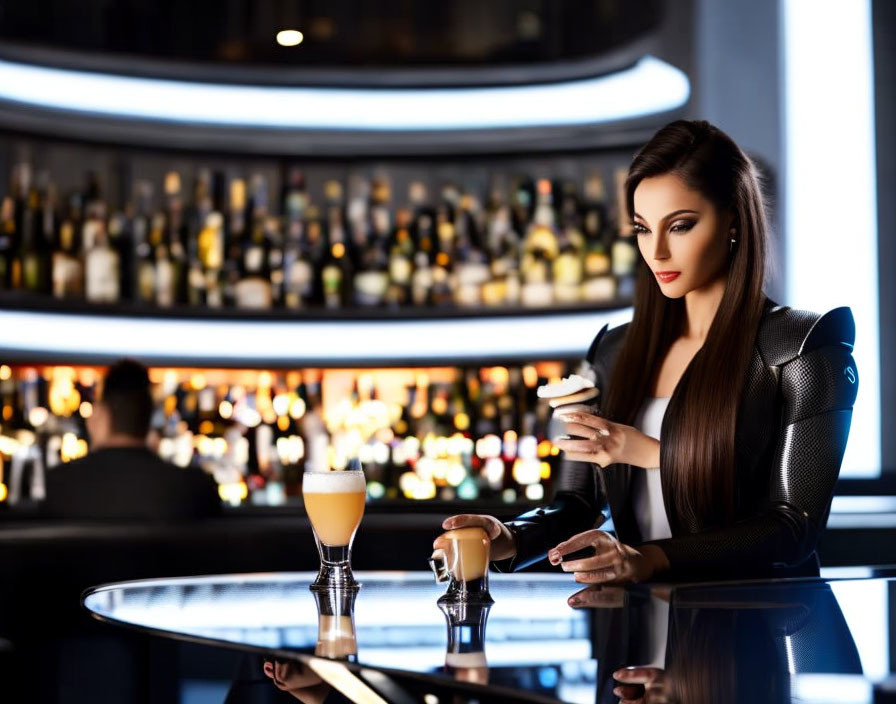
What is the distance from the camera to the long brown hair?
4.54ft

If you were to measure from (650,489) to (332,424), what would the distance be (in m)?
2.44

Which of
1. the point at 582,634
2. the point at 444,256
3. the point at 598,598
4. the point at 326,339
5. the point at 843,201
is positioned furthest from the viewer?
the point at 444,256

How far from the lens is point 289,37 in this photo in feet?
12.7

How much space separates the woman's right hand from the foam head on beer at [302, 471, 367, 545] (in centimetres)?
10

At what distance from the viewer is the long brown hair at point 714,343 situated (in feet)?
4.54

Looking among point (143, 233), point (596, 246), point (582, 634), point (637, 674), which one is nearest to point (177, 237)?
point (143, 233)

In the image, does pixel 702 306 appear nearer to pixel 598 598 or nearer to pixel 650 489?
pixel 650 489

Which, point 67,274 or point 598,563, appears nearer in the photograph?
point 598,563

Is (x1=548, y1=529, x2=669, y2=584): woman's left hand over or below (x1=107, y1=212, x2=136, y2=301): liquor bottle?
below

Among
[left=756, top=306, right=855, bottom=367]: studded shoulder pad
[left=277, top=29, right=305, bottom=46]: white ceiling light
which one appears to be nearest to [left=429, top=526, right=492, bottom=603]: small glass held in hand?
[left=756, top=306, right=855, bottom=367]: studded shoulder pad

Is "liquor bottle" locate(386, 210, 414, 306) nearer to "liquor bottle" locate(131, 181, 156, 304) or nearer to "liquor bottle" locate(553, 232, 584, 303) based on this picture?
"liquor bottle" locate(553, 232, 584, 303)

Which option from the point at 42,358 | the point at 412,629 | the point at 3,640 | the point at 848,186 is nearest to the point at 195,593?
the point at 412,629

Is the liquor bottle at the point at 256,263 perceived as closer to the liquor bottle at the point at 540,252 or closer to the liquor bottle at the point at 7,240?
the liquor bottle at the point at 7,240

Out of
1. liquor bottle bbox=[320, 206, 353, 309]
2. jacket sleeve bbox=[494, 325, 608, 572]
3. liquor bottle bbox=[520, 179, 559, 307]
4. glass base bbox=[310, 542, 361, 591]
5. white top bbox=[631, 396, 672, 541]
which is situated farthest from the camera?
liquor bottle bbox=[320, 206, 353, 309]
